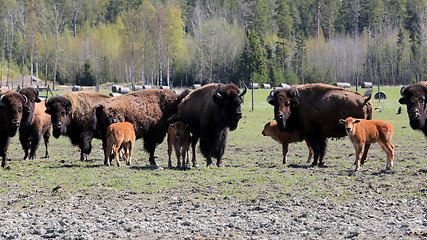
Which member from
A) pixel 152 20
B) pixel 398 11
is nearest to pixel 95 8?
pixel 152 20

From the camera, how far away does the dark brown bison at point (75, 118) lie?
1499 centimetres

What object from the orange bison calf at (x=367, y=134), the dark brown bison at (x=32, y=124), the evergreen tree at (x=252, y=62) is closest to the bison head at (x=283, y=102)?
the orange bison calf at (x=367, y=134)

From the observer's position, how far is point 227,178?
38.4ft

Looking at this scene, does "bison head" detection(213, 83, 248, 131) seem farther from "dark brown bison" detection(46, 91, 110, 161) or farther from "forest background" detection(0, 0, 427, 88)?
"forest background" detection(0, 0, 427, 88)

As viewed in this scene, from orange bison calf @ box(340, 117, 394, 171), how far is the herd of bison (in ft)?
0.08

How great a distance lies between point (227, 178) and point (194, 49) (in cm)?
7515

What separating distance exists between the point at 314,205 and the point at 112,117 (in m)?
7.25

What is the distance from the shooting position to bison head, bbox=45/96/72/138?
587 inches

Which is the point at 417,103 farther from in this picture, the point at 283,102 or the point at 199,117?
the point at 199,117

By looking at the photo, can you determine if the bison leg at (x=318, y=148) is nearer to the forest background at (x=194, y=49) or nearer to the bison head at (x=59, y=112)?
the bison head at (x=59, y=112)

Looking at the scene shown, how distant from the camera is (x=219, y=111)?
13945 mm

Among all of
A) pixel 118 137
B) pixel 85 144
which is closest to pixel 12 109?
pixel 85 144

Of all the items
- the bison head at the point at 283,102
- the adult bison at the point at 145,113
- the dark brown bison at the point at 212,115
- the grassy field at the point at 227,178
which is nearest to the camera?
the grassy field at the point at 227,178

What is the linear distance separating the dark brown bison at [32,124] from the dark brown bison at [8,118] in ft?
3.11
